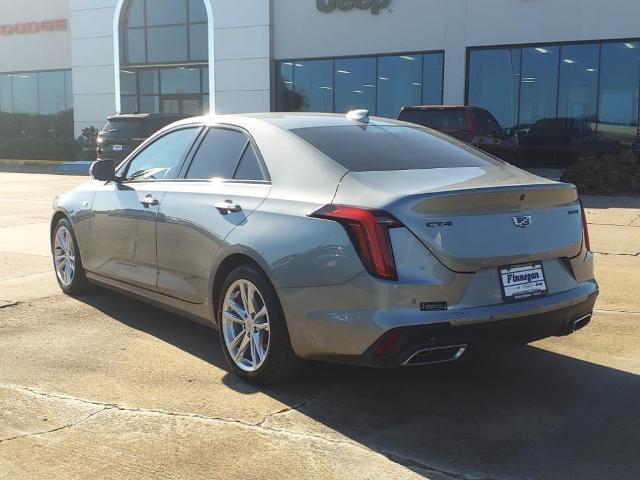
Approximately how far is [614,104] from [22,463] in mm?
20358

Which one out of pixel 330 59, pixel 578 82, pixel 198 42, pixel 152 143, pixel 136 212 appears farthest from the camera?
pixel 198 42

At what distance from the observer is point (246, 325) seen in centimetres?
445

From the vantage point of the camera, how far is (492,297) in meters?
3.82

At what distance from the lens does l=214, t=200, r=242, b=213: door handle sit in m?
4.55

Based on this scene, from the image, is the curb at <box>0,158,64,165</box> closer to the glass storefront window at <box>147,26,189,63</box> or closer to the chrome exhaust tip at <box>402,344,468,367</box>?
the glass storefront window at <box>147,26,189,63</box>

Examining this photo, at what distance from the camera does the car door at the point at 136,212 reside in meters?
5.41

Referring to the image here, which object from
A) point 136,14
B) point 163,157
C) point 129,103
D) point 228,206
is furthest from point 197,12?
point 228,206

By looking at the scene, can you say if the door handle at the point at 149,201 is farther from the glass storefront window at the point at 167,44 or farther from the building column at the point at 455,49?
the glass storefront window at the point at 167,44

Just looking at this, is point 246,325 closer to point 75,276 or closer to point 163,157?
point 163,157

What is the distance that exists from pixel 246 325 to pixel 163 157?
1893mm

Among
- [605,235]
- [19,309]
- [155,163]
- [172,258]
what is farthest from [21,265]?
[605,235]

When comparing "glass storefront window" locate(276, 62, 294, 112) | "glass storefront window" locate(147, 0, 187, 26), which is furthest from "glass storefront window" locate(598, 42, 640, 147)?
"glass storefront window" locate(147, 0, 187, 26)

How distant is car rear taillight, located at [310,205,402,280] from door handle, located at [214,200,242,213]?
1027 mm

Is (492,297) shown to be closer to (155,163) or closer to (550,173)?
(155,163)
